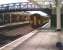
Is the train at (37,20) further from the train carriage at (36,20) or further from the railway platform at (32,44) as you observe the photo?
the railway platform at (32,44)

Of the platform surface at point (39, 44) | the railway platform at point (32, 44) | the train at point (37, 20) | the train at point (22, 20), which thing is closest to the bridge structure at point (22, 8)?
the train at point (22, 20)

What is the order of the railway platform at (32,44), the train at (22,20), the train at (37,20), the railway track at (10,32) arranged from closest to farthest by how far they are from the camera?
the railway platform at (32,44)
the railway track at (10,32)
the train at (22,20)
the train at (37,20)

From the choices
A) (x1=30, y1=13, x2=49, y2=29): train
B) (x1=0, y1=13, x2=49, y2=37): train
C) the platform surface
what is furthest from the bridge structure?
the platform surface

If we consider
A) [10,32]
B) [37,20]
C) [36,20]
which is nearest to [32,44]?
[10,32]

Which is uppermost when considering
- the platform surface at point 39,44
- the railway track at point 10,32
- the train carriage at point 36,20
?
the platform surface at point 39,44

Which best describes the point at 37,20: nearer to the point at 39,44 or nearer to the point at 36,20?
the point at 36,20

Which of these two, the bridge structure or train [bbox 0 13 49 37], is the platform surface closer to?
the bridge structure

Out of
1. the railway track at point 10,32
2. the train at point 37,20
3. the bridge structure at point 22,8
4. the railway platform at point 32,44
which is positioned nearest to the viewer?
the railway platform at point 32,44

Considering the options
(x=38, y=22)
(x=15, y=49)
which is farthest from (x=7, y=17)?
(x=15, y=49)

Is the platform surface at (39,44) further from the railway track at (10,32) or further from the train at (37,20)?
the train at (37,20)

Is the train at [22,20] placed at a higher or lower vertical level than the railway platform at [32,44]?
lower

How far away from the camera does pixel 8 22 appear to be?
140 feet

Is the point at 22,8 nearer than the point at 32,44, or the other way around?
the point at 32,44

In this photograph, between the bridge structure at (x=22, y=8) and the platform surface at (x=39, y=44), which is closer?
the platform surface at (x=39, y=44)
